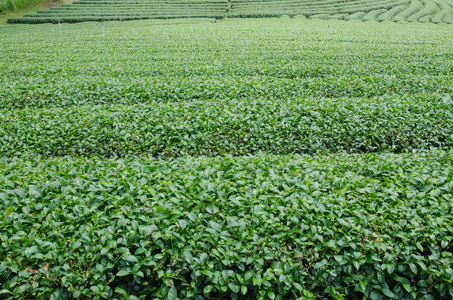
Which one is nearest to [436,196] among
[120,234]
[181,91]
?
[120,234]

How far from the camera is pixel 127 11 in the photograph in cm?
4916

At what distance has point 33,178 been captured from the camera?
3568 millimetres

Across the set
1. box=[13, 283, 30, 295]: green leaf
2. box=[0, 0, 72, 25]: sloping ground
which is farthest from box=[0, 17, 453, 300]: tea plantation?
box=[0, 0, 72, 25]: sloping ground

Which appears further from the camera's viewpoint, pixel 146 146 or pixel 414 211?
pixel 146 146

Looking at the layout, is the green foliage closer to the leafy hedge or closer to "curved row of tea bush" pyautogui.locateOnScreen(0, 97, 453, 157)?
the leafy hedge

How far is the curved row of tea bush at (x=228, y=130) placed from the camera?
595 centimetres

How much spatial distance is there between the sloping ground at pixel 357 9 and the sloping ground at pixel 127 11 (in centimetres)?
498

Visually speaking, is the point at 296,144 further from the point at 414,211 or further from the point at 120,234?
the point at 120,234

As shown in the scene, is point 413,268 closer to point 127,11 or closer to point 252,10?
point 252,10

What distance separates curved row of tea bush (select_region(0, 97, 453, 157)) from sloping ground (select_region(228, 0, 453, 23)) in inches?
1696

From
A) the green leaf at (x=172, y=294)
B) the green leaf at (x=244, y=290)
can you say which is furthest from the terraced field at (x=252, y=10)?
the green leaf at (x=172, y=294)

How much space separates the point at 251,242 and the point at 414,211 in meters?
1.90

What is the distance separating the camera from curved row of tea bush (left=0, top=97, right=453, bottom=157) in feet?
19.5

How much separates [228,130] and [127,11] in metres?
52.4
